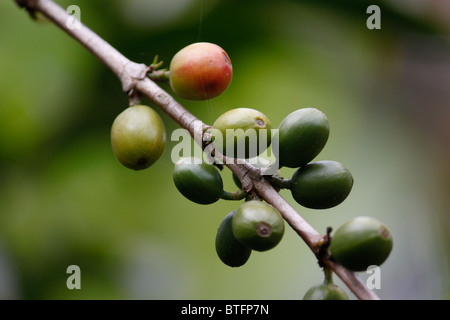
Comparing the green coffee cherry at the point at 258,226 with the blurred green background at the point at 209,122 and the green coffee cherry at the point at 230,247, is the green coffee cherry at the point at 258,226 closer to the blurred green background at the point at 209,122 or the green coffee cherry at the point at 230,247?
the green coffee cherry at the point at 230,247

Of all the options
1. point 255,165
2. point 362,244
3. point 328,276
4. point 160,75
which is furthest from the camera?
point 160,75

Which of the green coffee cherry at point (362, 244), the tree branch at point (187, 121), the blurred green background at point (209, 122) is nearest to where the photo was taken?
the green coffee cherry at point (362, 244)

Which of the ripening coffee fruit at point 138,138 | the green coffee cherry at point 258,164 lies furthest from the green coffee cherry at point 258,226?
the ripening coffee fruit at point 138,138

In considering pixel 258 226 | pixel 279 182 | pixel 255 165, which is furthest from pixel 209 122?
pixel 258 226

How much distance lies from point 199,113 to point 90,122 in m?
0.68

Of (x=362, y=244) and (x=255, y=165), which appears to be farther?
(x=255, y=165)

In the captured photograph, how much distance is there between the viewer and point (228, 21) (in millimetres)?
2617

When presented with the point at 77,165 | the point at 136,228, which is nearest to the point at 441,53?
the point at 136,228

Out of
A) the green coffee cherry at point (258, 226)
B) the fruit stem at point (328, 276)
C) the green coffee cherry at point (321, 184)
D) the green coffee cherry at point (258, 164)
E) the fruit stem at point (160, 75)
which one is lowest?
the fruit stem at point (328, 276)

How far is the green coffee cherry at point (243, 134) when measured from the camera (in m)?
1.11

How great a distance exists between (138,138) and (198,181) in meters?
0.30

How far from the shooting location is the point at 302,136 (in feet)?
3.54

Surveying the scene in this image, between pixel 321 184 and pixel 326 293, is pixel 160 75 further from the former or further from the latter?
pixel 326 293

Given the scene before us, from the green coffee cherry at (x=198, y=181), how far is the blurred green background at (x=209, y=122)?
49.2 inches
